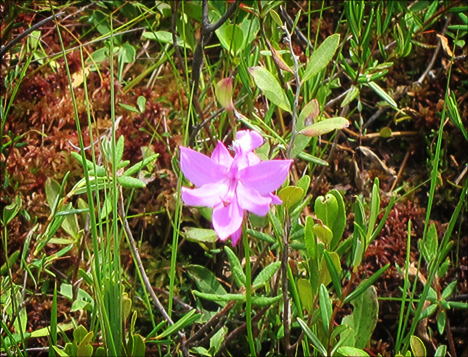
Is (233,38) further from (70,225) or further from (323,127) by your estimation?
(70,225)

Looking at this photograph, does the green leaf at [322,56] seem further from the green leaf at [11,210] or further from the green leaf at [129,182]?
the green leaf at [11,210]

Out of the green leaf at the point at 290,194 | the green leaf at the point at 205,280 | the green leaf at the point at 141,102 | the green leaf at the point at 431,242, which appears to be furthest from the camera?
the green leaf at the point at 141,102

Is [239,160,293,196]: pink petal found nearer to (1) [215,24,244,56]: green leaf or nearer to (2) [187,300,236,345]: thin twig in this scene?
(2) [187,300,236,345]: thin twig

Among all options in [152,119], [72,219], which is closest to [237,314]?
[72,219]

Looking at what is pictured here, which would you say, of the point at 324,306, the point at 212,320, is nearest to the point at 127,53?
the point at 212,320

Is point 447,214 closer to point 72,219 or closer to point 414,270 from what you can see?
point 414,270

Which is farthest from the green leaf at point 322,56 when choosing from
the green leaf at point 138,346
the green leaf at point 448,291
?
the green leaf at point 448,291
